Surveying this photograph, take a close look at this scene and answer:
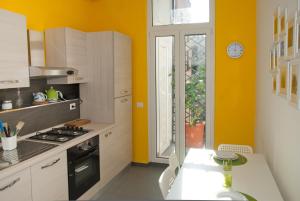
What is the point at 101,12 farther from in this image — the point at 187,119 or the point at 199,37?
the point at 187,119

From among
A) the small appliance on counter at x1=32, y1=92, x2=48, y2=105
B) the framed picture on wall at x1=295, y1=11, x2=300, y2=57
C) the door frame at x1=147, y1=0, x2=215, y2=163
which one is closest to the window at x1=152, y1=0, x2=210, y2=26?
the door frame at x1=147, y1=0, x2=215, y2=163

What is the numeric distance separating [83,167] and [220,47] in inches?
97.8

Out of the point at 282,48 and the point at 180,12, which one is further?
the point at 180,12

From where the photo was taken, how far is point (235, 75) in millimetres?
3758

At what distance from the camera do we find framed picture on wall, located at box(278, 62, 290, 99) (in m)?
1.65

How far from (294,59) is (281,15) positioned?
573mm

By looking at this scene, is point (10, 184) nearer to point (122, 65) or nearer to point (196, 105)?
point (122, 65)

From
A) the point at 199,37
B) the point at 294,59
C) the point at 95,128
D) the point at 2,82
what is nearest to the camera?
the point at 294,59

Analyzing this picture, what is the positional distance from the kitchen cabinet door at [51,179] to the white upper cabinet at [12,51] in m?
0.77

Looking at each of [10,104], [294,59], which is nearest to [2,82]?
[10,104]

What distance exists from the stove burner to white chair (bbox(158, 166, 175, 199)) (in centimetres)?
117

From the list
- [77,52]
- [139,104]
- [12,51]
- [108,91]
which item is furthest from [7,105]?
[139,104]

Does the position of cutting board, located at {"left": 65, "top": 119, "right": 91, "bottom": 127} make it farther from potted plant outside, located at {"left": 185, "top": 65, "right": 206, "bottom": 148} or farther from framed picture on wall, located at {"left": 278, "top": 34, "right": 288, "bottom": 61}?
framed picture on wall, located at {"left": 278, "top": 34, "right": 288, "bottom": 61}

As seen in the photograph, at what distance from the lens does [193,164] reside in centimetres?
233
